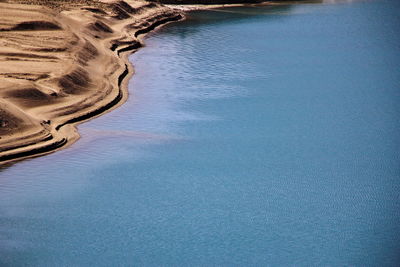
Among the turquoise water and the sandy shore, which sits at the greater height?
the sandy shore

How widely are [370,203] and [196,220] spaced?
4.24 metres

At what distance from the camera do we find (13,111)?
68.4ft

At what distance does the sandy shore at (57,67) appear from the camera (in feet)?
67.8

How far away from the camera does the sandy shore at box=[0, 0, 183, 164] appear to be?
67.8 feet

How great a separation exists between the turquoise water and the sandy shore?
709 mm

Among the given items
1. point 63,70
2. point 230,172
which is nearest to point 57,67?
point 63,70

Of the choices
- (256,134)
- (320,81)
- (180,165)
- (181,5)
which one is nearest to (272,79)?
(320,81)

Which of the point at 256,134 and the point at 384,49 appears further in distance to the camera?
the point at 384,49

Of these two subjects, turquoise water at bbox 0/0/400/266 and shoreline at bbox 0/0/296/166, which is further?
shoreline at bbox 0/0/296/166

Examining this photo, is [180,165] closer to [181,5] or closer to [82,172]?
[82,172]

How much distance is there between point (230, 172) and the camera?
1897 centimetres

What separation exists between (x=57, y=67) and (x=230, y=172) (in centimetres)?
944

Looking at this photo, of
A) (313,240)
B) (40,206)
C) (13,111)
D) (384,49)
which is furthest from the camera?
(384,49)

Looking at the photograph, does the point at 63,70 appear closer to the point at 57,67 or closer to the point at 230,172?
the point at 57,67
